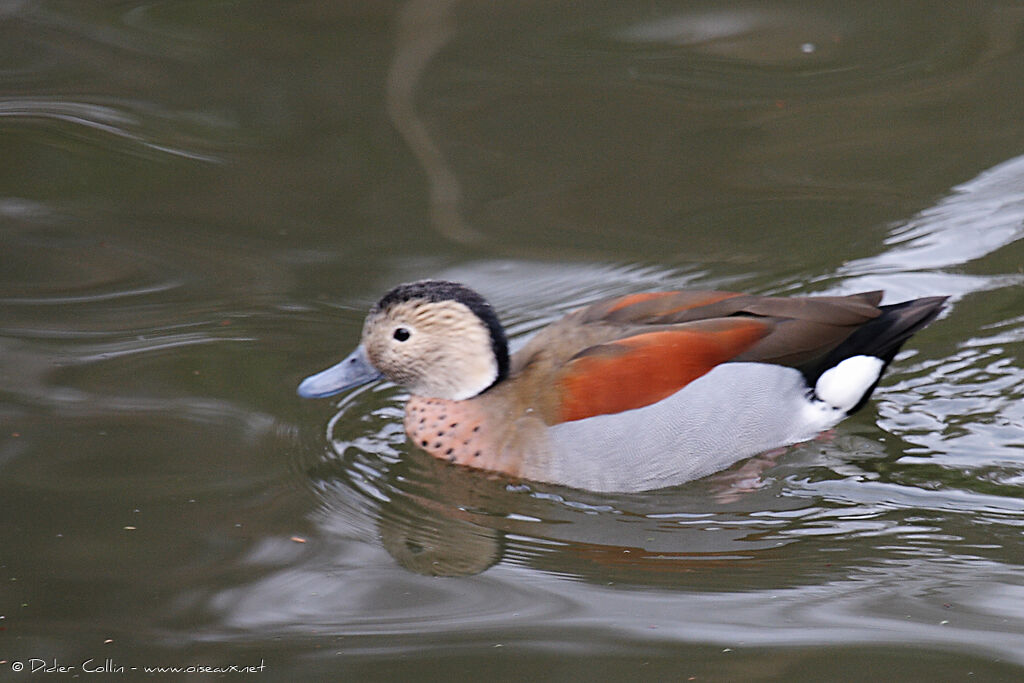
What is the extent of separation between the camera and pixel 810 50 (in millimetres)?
8508

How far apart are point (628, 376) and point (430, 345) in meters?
0.88

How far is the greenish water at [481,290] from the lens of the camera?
4105mm

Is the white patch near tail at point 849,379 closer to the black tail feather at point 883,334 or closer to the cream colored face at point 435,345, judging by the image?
the black tail feather at point 883,334

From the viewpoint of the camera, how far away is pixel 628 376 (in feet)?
16.6

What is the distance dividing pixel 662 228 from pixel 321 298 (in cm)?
194

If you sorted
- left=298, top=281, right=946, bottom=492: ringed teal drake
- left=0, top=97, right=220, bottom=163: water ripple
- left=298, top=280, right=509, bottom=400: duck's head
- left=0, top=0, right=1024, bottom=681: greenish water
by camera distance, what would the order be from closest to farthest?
left=0, top=0, right=1024, bottom=681: greenish water < left=298, top=281, right=946, bottom=492: ringed teal drake < left=298, top=280, right=509, bottom=400: duck's head < left=0, top=97, right=220, bottom=163: water ripple

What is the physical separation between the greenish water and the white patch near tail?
214 millimetres

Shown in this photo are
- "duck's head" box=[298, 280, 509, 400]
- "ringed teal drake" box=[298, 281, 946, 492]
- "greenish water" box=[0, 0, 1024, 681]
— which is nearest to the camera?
"greenish water" box=[0, 0, 1024, 681]

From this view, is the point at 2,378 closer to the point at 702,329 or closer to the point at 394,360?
the point at 394,360

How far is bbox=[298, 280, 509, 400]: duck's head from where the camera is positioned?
530 cm

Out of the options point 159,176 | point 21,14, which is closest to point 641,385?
point 159,176

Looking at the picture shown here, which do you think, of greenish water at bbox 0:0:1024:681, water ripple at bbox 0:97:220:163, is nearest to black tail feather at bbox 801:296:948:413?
greenish water at bbox 0:0:1024:681

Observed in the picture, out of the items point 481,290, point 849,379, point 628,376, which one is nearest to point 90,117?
point 481,290

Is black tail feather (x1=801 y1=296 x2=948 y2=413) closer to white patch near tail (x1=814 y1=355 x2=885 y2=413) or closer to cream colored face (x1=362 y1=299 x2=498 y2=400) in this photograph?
white patch near tail (x1=814 y1=355 x2=885 y2=413)
